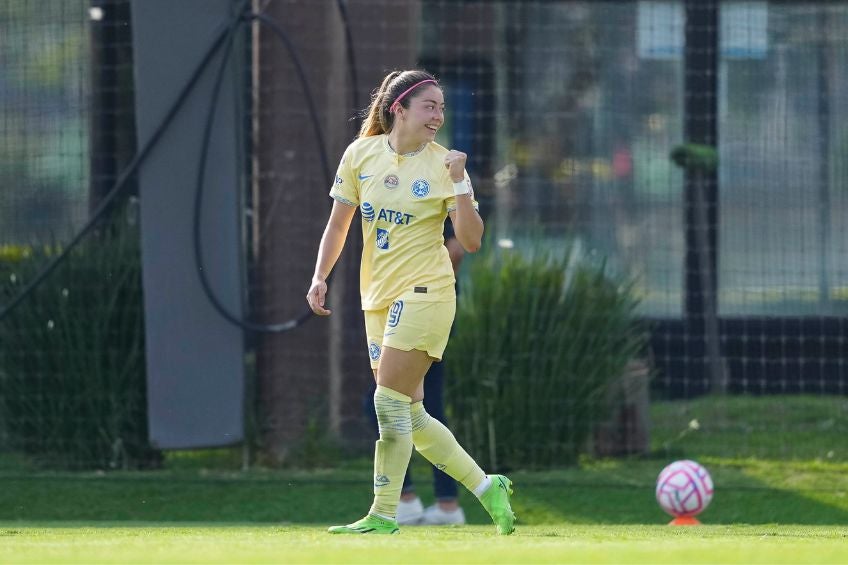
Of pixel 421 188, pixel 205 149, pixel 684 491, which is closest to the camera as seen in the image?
pixel 421 188

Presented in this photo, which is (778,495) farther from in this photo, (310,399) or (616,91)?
(616,91)

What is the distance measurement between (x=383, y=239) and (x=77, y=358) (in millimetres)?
3462

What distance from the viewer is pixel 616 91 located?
458 inches

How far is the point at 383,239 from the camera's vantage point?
5.85m

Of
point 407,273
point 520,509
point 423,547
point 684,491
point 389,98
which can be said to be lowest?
point 520,509

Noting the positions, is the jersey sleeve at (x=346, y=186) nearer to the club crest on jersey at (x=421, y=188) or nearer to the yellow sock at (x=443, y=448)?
the club crest on jersey at (x=421, y=188)

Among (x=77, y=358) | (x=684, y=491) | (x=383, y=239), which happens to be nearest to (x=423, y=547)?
(x=383, y=239)

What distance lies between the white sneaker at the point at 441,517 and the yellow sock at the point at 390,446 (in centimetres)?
155

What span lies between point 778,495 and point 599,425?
121 centimetres

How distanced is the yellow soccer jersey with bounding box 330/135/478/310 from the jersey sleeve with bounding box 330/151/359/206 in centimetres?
8

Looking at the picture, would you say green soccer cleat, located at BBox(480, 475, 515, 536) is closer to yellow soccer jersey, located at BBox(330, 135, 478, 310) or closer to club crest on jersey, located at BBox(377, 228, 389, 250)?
yellow soccer jersey, located at BBox(330, 135, 478, 310)

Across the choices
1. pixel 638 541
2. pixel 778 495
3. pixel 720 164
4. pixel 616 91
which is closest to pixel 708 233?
pixel 720 164

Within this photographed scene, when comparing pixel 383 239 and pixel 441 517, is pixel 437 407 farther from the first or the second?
pixel 383 239

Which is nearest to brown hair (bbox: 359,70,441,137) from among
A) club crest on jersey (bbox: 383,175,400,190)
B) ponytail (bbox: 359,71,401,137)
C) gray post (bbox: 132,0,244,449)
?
ponytail (bbox: 359,71,401,137)
